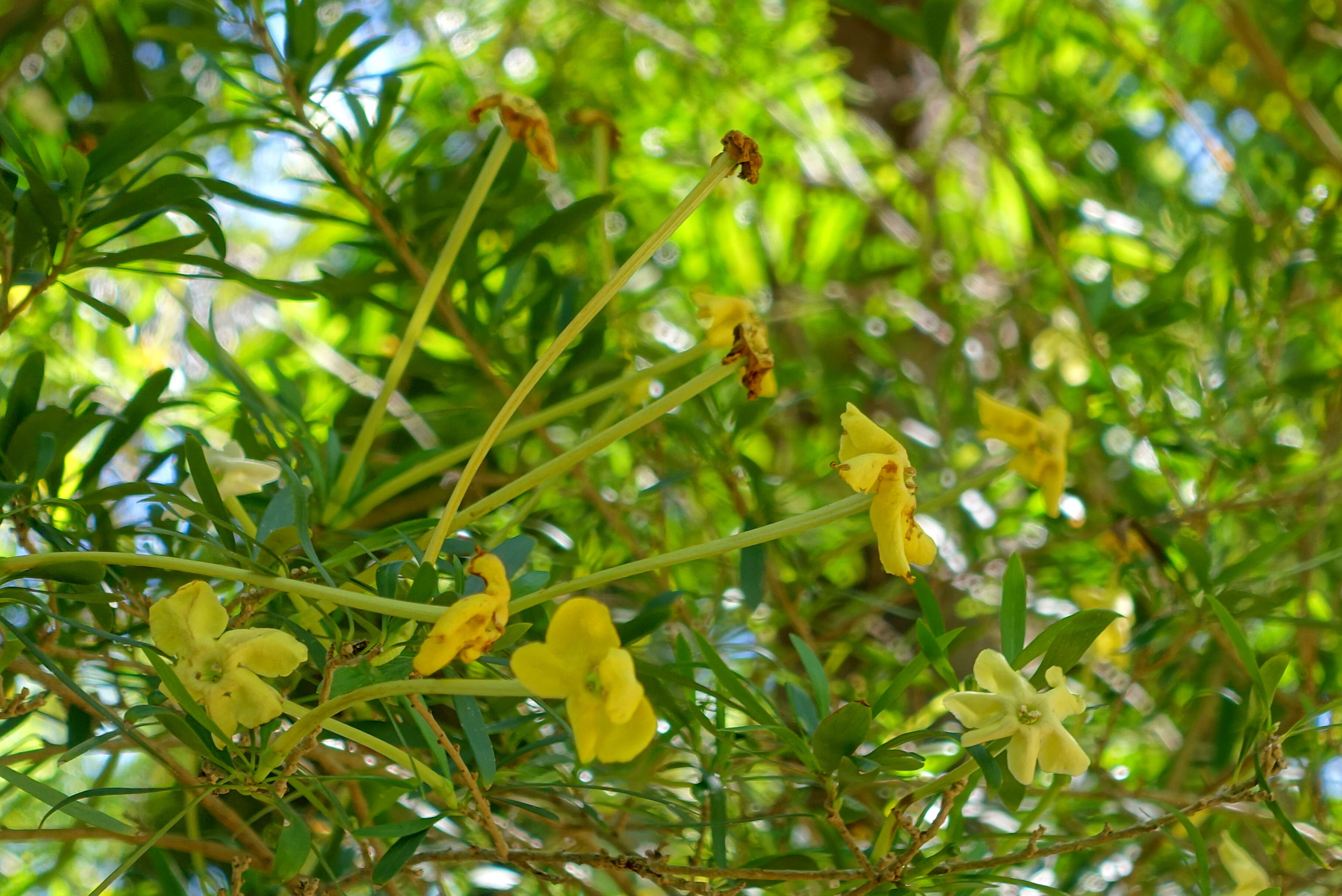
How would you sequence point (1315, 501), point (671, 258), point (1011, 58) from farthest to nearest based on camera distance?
1. point (1011, 58)
2. point (671, 258)
3. point (1315, 501)

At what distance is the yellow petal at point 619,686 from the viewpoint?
0.41 meters

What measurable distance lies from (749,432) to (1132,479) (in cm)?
51

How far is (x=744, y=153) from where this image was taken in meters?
0.56

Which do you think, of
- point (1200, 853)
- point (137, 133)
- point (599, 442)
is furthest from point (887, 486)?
point (137, 133)

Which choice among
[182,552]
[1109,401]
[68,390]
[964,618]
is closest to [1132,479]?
[1109,401]

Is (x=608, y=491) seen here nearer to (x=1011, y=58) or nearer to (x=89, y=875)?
(x=89, y=875)

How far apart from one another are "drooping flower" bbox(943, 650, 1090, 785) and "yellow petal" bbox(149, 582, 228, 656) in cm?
34

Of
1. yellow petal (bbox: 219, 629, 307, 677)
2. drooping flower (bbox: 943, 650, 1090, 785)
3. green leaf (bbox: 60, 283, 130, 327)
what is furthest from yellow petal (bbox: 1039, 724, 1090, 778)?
green leaf (bbox: 60, 283, 130, 327)

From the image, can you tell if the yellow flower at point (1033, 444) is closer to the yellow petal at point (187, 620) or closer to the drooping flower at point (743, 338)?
the drooping flower at point (743, 338)

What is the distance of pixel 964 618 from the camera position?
1.18m

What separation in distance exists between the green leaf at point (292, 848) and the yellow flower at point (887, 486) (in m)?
0.30

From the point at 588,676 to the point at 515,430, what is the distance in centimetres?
26

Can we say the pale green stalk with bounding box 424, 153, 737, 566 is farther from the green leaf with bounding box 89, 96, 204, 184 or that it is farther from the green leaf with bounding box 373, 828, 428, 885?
the green leaf with bounding box 89, 96, 204, 184

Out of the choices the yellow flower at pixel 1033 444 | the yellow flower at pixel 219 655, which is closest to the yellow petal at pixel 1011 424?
the yellow flower at pixel 1033 444
